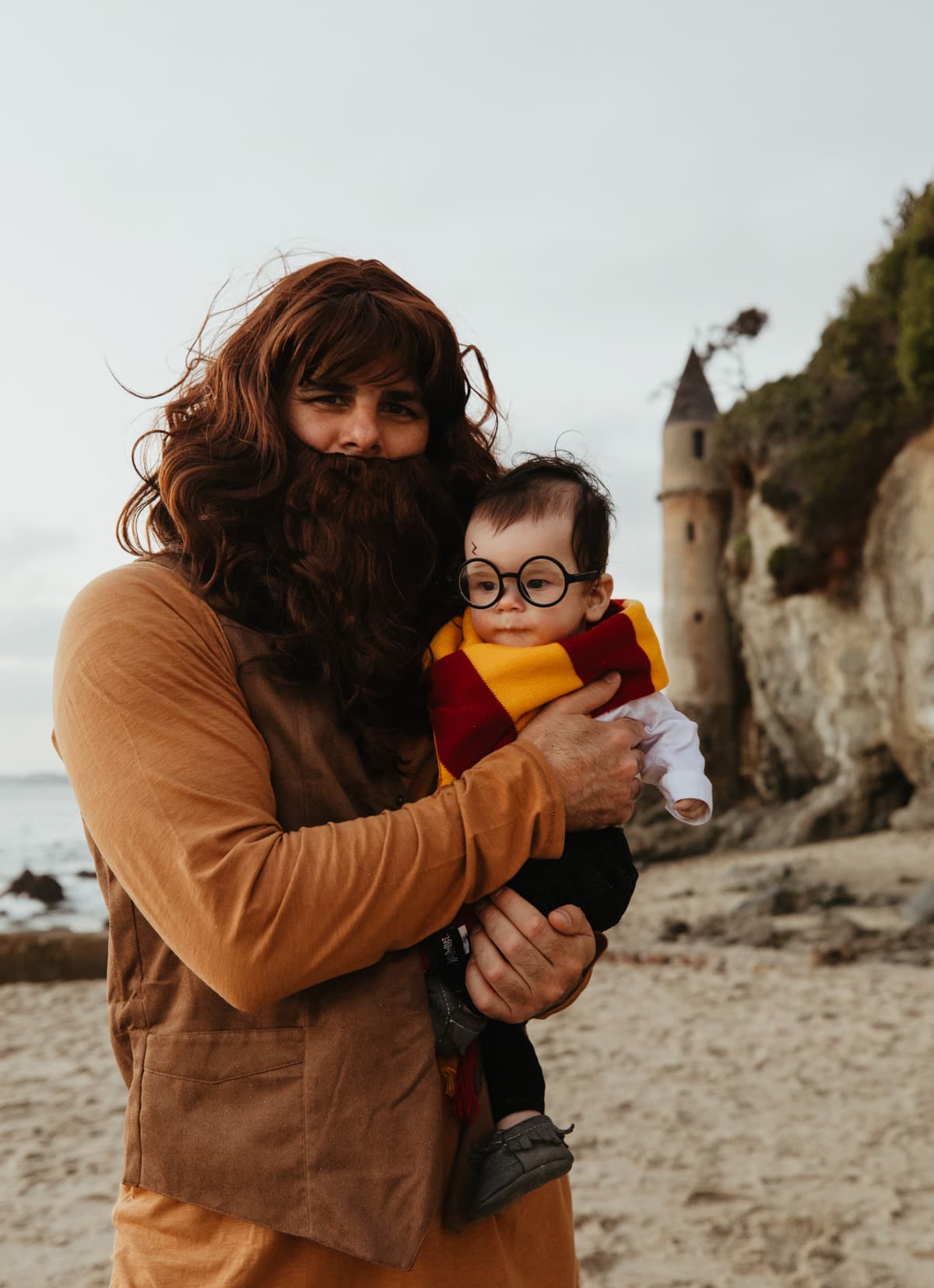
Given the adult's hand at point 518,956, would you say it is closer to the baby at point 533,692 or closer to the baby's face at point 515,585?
the baby at point 533,692

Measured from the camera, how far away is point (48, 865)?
35.8m

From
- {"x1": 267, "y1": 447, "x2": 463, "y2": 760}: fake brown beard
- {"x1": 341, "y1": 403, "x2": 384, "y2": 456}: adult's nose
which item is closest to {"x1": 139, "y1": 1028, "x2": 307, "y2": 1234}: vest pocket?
{"x1": 267, "y1": 447, "x2": 463, "y2": 760}: fake brown beard

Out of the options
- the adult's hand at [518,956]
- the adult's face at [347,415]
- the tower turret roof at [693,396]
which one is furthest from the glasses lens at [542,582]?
the tower turret roof at [693,396]

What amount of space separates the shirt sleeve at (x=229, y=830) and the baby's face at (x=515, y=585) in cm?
48

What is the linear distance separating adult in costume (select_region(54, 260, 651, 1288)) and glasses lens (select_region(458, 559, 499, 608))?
0.15m

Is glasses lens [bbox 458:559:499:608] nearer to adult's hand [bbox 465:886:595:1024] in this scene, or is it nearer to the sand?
adult's hand [bbox 465:886:595:1024]

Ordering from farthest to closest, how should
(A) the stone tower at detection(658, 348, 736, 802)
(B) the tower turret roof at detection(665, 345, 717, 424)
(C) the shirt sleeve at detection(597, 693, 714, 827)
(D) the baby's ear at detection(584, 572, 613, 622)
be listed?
1. (B) the tower turret roof at detection(665, 345, 717, 424)
2. (A) the stone tower at detection(658, 348, 736, 802)
3. (D) the baby's ear at detection(584, 572, 613, 622)
4. (C) the shirt sleeve at detection(597, 693, 714, 827)

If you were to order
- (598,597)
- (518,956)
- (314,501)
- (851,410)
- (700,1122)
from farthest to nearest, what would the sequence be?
1. (851,410)
2. (700,1122)
3. (598,597)
4. (314,501)
5. (518,956)

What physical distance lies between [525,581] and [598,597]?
0.20m

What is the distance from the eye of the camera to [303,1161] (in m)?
1.56

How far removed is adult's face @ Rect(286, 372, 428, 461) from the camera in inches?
77.9

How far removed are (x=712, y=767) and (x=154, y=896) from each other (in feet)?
93.4

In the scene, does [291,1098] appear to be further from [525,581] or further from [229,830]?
[525,581]

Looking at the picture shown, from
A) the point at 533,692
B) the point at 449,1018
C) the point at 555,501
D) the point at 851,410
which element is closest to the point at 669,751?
the point at 533,692
